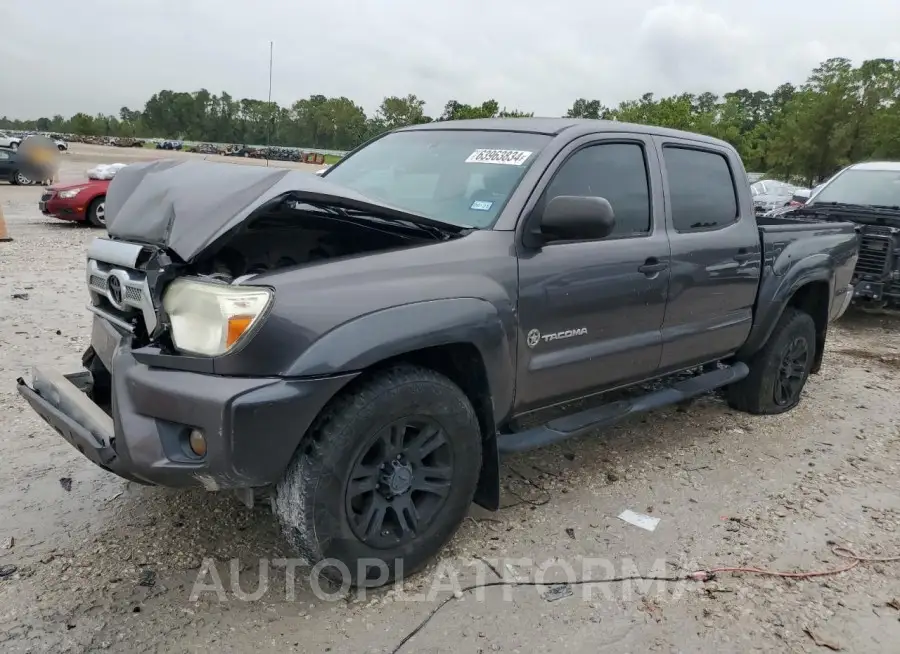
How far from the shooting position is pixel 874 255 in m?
7.56

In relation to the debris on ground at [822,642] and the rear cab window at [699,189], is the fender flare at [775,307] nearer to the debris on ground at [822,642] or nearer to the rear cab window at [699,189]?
the rear cab window at [699,189]

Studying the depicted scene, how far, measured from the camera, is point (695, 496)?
3717 mm

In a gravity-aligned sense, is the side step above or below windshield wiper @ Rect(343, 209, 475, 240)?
below

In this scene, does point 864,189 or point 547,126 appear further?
point 864,189

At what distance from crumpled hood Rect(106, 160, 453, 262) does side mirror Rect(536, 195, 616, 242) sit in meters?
0.46

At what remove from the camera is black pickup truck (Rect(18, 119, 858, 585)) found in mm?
2322

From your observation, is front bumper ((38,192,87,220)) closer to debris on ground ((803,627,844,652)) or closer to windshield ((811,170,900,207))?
windshield ((811,170,900,207))

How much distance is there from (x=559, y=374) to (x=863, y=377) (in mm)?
4196

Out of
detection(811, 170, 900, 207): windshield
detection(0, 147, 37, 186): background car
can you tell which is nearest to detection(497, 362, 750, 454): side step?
detection(811, 170, 900, 207): windshield

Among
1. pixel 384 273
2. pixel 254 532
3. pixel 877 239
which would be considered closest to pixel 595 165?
pixel 384 273

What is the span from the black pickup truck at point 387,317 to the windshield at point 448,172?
0.01 meters

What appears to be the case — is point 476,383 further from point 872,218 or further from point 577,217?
point 872,218

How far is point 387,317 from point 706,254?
223cm

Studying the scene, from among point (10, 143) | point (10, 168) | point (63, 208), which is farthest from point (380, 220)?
point (10, 143)
